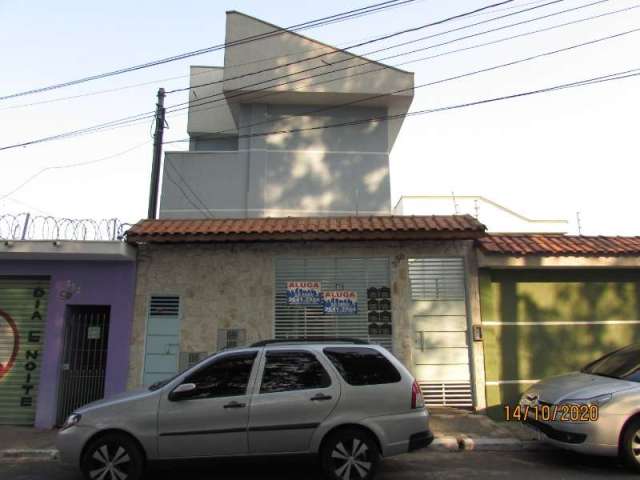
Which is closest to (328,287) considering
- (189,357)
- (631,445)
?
(189,357)

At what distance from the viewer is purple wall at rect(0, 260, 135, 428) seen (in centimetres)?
910

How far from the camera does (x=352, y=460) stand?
18.1 ft

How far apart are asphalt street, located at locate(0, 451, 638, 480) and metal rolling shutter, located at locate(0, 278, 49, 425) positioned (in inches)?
106

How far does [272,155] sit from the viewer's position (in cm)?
1673

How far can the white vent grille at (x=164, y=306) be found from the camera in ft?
31.3

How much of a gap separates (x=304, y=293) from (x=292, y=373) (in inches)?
153

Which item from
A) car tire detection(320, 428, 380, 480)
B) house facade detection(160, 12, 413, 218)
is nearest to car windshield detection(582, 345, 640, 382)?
car tire detection(320, 428, 380, 480)

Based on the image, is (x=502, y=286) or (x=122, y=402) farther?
(x=502, y=286)

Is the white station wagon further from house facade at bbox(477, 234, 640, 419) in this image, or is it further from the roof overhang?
the roof overhang

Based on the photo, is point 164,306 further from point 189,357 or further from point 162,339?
point 189,357

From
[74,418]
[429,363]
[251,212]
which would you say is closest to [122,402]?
[74,418]

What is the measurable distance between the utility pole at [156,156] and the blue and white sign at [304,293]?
6.05 m

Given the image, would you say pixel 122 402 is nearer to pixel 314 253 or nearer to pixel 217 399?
pixel 217 399

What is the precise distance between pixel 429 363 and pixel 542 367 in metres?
2.08
